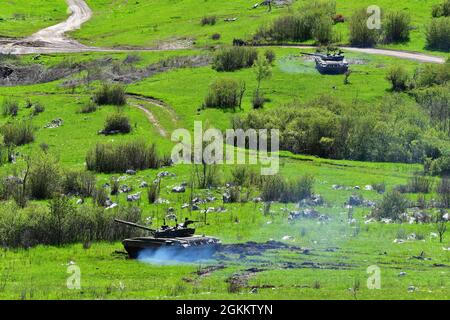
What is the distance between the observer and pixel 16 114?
78938 mm

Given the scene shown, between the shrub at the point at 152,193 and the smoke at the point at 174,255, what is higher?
the smoke at the point at 174,255

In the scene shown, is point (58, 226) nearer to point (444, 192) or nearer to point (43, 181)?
point (43, 181)

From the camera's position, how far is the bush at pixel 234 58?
92312 mm

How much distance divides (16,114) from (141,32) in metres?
40.7

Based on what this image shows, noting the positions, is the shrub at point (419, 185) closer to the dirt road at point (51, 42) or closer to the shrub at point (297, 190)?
the shrub at point (297, 190)

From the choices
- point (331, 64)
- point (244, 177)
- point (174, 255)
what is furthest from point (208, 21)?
point (174, 255)

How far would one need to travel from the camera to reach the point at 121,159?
62.2 meters

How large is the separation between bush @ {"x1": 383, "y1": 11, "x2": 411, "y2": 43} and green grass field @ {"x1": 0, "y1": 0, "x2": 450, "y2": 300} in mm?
1227

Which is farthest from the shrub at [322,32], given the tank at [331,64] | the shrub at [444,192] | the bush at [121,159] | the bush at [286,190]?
the bush at [286,190]

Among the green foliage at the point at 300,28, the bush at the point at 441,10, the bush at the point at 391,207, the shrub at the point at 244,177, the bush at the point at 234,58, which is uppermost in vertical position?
the bush at the point at 441,10

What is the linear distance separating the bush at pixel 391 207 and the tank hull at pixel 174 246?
1123 cm

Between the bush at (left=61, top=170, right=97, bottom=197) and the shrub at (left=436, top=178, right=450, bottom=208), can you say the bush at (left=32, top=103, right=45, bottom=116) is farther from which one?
the shrub at (left=436, top=178, right=450, bottom=208)
